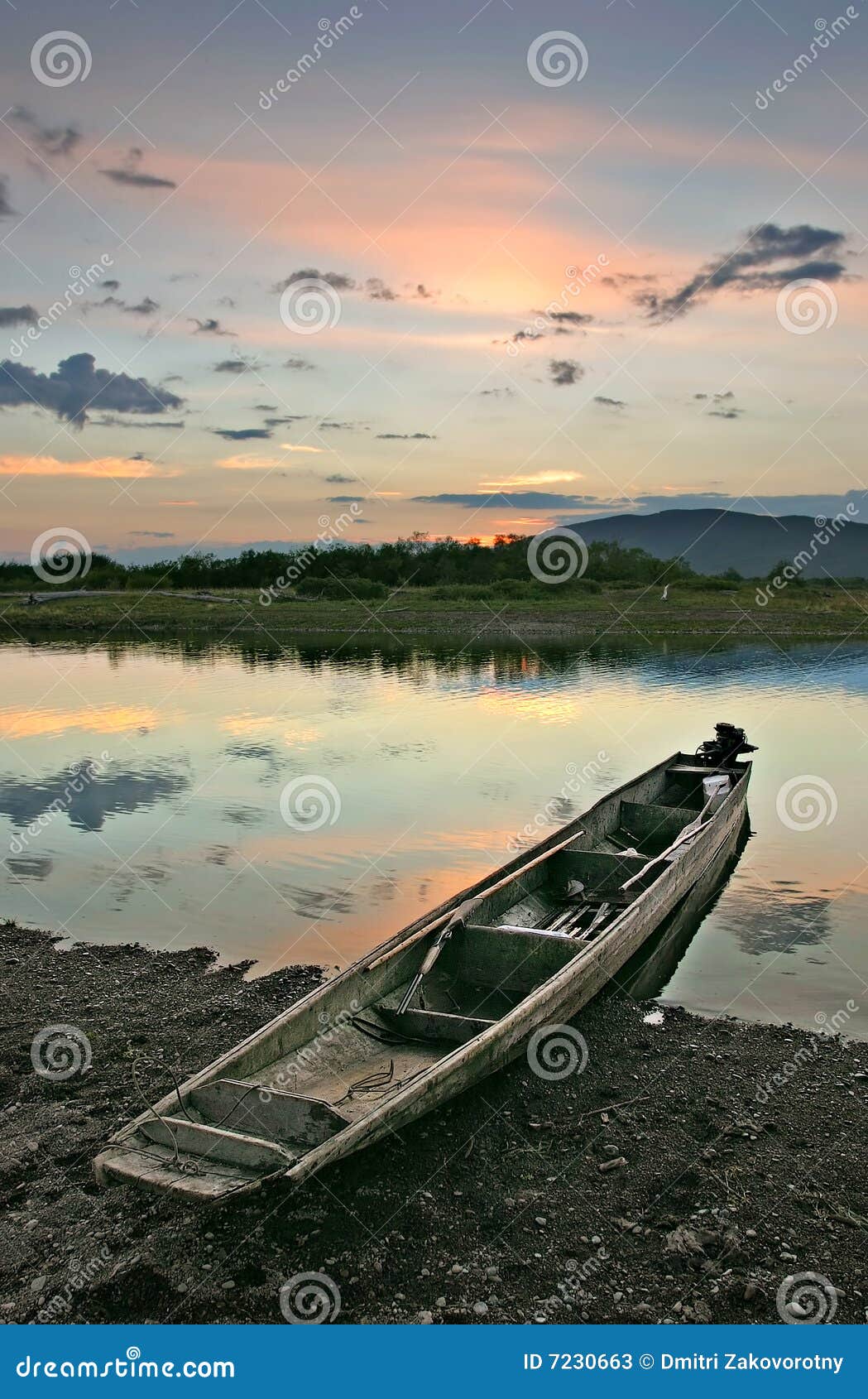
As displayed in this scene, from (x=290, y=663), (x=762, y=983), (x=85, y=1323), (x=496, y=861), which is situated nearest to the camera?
(x=85, y=1323)

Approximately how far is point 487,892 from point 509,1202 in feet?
11.1

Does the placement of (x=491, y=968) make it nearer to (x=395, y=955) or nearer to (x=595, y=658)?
(x=395, y=955)

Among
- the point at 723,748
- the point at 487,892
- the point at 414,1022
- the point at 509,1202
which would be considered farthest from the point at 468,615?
the point at 509,1202

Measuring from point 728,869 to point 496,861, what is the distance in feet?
10.5

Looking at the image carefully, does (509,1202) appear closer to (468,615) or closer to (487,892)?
(487,892)

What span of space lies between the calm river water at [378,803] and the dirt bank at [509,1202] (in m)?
1.73

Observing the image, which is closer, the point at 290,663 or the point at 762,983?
the point at 762,983

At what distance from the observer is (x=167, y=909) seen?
11102 mm

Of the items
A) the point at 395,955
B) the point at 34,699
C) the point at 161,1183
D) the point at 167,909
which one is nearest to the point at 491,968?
the point at 395,955

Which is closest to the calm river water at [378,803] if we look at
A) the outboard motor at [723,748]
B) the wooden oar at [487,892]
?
the outboard motor at [723,748]

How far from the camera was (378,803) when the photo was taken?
1622 cm

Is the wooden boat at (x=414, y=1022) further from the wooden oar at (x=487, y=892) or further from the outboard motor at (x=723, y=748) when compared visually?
the outboard motor at (x=723, y=748)

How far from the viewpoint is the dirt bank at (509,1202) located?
4.93 meters

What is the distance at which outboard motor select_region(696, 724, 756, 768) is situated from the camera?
15.7 meters
